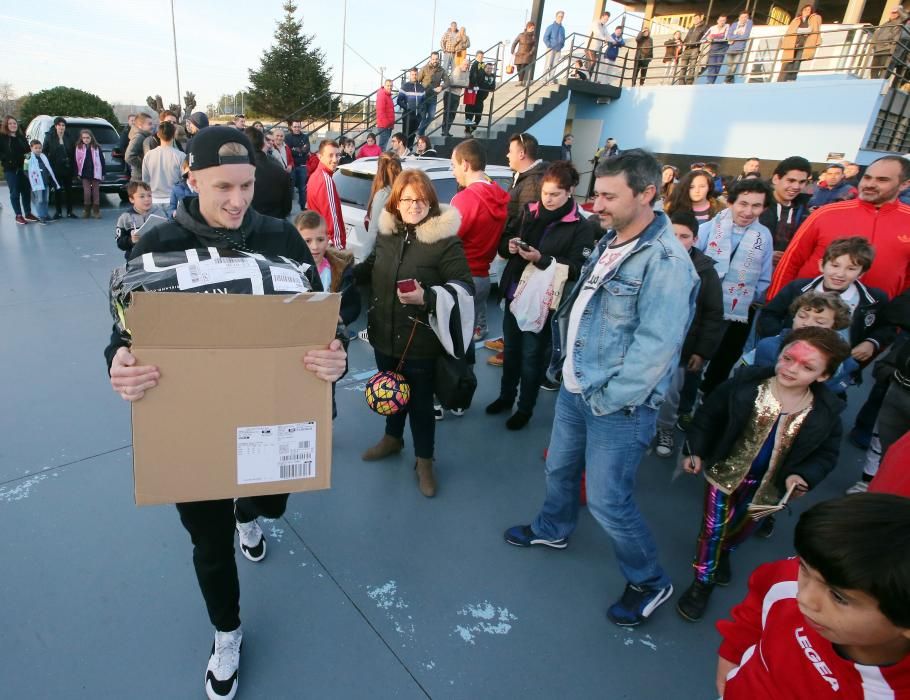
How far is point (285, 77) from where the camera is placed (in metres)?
33.2

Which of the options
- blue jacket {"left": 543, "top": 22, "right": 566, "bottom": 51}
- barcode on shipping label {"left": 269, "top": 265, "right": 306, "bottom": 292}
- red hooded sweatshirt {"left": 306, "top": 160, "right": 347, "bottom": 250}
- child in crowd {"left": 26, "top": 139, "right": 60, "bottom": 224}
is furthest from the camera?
blue jacket {"left": 543, "top": 22, "right": 566, "bottom": 51}

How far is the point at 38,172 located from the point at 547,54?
468 inches

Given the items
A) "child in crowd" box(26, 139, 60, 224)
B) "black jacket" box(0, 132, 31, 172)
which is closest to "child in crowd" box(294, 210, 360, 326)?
"child in crowd" box(26, 139, 60, 224)

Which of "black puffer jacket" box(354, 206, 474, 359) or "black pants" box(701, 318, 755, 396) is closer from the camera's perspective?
"black puffer jacket" box(354, 206, 474, 359)

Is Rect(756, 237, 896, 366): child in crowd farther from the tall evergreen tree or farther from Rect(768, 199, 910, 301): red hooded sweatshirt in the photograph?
the tall evergreen tree

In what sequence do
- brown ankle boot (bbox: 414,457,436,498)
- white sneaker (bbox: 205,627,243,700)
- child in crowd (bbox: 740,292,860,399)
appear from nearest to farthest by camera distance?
white sneaker (bbox: 205,627,243,700) → child in crowd (bbox: 740,292,860,399) → brown ankle boot (bbox: 414,457,436,498)

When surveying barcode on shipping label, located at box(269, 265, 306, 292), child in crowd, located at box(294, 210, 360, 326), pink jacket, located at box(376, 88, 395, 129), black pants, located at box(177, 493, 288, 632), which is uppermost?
pink jacket, located at box(376, 88, 395, 129)

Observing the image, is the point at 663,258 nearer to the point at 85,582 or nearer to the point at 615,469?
the point at 615,469

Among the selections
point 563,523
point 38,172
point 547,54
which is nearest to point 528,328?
point 563,523

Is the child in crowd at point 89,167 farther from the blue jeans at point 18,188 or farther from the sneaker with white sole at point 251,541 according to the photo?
the sneaker with white sole at point 251,541

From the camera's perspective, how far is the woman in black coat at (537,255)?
3225mm

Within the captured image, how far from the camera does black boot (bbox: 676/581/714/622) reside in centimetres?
217

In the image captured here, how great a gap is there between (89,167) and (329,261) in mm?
Result: 8391

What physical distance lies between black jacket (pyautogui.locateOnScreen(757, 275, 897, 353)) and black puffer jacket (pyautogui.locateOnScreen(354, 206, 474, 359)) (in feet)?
5.93
